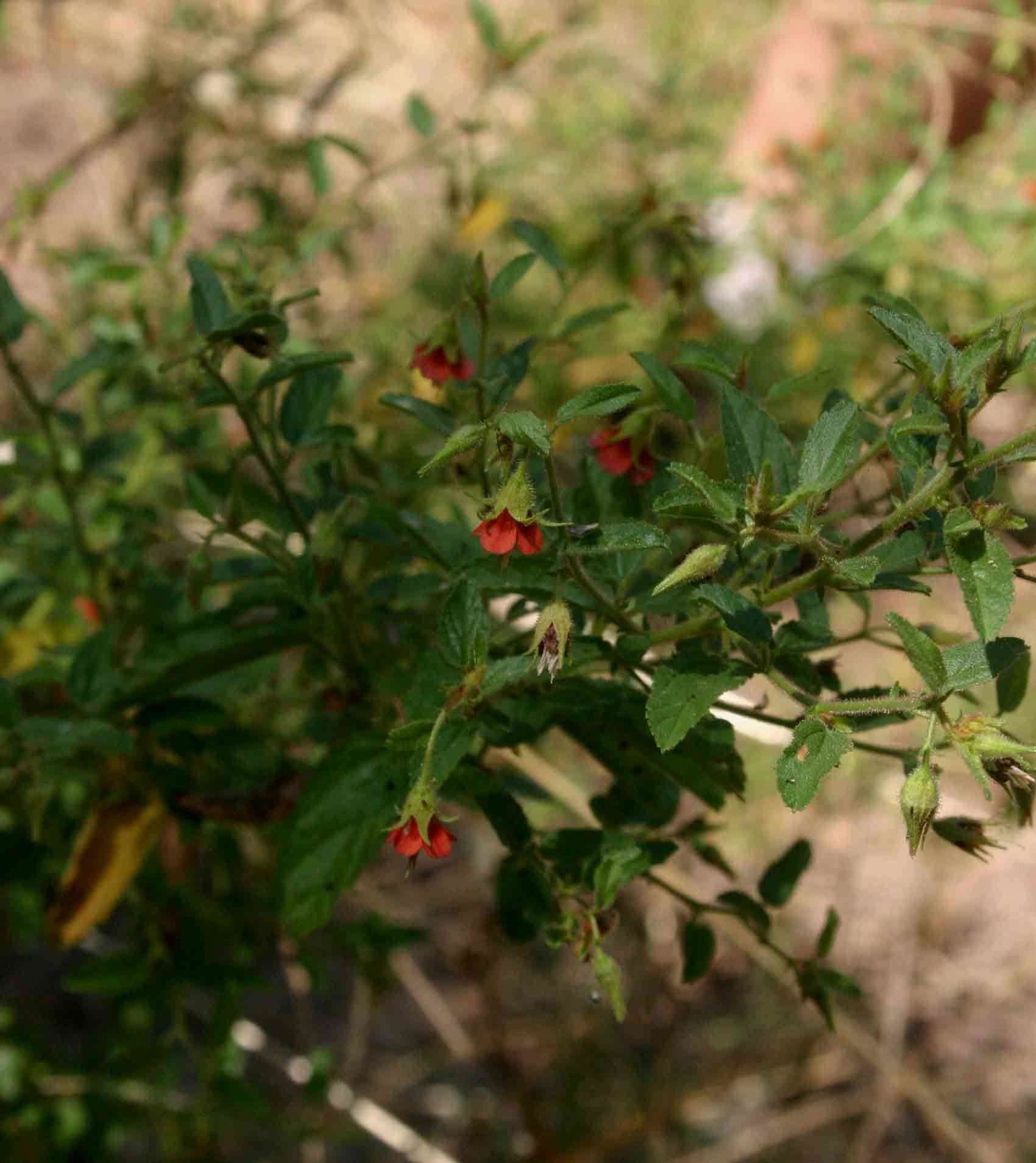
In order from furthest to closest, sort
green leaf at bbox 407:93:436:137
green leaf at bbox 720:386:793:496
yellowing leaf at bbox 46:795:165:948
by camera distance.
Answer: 1. green leaf at bbox 407:93:436:137
2. yellowing leaf at bbox 46:795:165:948
3. green leaf at bbox 720:386:793:496

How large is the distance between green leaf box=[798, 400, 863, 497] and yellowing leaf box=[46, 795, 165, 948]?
58 centimetres

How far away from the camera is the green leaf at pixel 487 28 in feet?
3.79

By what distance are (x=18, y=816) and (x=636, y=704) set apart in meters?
0.62

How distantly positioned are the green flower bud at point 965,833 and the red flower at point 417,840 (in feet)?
0.76

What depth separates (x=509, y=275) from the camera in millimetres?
697

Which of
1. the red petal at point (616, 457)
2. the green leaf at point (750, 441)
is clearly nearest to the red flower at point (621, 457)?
the red petal at point (616, 457)

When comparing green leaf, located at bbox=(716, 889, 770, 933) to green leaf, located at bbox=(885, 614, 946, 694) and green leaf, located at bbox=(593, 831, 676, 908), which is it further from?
green leaf, located at bbox=(885, 614, 946, 694)

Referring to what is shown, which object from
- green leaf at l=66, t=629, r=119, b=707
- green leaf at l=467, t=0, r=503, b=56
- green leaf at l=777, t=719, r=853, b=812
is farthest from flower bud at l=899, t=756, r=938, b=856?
green leaf at l=467, t=0, r=503, b=56

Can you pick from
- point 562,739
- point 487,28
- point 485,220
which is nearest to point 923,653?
point 487,28

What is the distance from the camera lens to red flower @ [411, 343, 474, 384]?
0.71 m

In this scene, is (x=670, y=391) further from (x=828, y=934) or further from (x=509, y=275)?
(x=828, y=934)

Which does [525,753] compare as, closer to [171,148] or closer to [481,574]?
[481,574]

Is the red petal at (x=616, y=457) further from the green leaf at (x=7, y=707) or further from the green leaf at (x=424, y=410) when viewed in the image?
the green leaf at (x=7, y=707)

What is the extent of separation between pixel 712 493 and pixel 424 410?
21 centimetres
